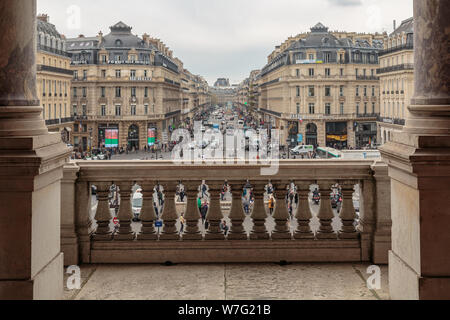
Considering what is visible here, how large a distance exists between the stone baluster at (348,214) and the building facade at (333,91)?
6329 cm

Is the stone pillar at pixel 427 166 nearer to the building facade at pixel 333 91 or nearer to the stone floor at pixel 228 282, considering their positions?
the stone floor at pixel 228 282

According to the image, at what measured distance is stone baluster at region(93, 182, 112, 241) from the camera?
19.4 feet

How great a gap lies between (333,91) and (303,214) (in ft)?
214

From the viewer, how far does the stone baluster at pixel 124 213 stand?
5906 mm

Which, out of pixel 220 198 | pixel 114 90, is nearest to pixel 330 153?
pixel 114 90

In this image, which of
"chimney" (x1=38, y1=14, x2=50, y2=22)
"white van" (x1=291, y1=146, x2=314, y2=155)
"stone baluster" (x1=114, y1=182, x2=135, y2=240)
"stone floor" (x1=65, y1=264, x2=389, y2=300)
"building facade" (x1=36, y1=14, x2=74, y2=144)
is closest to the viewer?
"stone floor" (x1=65, y1=264, x2=389, y2=300)

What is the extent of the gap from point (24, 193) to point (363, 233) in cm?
362

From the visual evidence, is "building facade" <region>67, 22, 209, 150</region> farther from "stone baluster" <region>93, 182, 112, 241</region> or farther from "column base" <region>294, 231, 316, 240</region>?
"column base" <region>294, 231, 316, 240</region>

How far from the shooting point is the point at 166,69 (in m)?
81.4

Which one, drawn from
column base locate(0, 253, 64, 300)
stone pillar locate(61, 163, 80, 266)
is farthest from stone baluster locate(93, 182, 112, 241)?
column base locate(0, 253, 64, 300)

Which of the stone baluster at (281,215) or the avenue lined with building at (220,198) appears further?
the stone baluster at (281,215)

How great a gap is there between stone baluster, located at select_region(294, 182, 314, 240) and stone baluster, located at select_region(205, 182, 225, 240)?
2.84ft

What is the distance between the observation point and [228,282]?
522 centimetres

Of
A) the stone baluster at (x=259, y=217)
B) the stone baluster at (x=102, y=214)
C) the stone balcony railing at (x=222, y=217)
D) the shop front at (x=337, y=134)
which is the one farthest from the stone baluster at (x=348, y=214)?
the shop front at (x=337, y=134)
